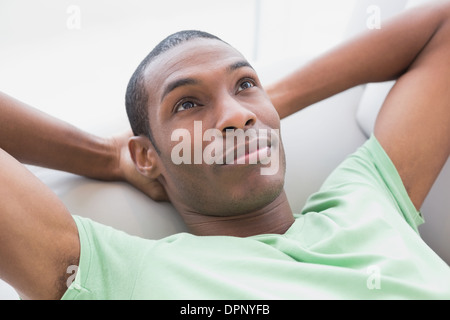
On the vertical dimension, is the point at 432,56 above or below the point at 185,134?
above

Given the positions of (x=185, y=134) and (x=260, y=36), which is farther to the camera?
(x=260, y=36)

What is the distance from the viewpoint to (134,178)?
985 mm

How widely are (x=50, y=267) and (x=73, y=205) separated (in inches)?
11.8

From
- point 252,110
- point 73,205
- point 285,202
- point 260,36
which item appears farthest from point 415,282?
point 260,36

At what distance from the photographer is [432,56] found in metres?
1.01

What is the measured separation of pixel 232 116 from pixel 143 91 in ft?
0.74

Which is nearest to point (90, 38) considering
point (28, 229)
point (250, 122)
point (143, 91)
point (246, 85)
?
point (143, 91)

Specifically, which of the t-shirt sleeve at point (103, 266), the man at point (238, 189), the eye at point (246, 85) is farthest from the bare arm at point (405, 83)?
the t-shirt sleeve at point (103, 266)

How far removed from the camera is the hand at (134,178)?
979mm

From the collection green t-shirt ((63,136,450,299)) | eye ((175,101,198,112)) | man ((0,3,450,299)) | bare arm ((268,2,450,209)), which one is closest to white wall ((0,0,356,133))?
bare arm ((268,2,450,209))

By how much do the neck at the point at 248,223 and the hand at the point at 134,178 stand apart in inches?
4.2

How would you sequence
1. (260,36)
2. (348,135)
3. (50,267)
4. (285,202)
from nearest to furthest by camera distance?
(50,267), (285,202), (348,135), (260,36)

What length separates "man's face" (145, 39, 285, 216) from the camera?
2.65 feet
